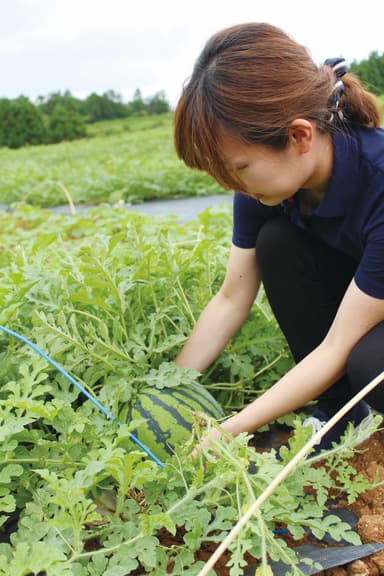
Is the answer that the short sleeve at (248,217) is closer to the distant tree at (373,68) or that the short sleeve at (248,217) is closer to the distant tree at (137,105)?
the distant tree at (373,68)

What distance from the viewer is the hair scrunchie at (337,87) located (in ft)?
5.60

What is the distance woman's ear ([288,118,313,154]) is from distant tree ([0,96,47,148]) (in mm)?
28882

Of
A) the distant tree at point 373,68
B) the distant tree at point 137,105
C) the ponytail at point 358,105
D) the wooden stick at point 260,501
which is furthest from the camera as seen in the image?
the distant tree at point 137,105

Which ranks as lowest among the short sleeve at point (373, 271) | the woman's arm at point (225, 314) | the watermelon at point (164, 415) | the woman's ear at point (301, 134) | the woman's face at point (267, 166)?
the watermelon at point (164, 415)

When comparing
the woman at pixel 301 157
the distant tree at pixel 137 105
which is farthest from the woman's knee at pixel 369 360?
the distant tree at pixel 137 105

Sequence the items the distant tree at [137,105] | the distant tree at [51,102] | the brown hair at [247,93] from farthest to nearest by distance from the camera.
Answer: the distant tree at [137,105]
the distant tree at [51,102]
the brown hair at [247,93]

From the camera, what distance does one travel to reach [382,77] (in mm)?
22938

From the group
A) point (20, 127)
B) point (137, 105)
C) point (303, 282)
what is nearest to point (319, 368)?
point (303, 282)

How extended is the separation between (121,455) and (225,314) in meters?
0.84

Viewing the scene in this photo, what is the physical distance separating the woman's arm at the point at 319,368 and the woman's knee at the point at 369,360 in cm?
2

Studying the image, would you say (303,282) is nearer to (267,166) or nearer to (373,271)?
(373,271)

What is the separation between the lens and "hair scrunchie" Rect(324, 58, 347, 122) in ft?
5.60

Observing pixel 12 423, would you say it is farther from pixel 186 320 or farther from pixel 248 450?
pixel 186 320

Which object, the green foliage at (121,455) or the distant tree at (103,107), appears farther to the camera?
the distant tree at (103,107)
